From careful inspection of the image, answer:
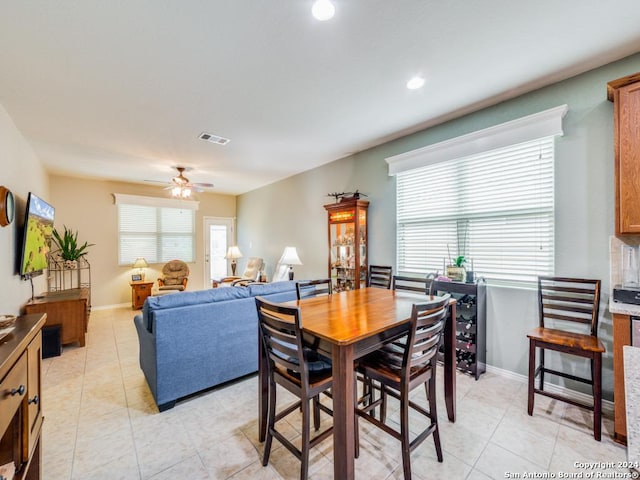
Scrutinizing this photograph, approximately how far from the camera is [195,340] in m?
2.39

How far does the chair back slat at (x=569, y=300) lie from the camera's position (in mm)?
2203

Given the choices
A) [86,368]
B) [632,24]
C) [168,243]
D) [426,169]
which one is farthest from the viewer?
[168,243]

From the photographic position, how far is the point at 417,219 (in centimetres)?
356

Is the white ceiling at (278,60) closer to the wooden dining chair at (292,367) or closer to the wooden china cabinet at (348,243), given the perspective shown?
the wooden china cabinet at (348,243)

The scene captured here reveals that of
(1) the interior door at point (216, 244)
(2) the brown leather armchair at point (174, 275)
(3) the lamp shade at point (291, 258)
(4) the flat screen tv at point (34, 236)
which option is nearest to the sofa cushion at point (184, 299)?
(4) the flat screen tv at point (34, 236)

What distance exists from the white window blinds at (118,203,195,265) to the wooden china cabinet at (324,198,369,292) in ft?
14.1

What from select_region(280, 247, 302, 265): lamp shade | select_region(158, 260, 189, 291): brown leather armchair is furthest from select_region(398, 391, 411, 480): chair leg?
select_region(158, 260, 189, 291): brown leather armchair

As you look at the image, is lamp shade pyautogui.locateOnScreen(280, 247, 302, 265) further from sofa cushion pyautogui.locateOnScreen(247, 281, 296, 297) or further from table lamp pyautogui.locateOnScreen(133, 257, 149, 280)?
table lamp pyautogui.locateOnScreen(133, 257, 149, 280)

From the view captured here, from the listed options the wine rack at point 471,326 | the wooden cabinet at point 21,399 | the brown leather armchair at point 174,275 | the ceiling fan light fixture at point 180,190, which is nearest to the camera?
the wooden cabinet at point 21,399

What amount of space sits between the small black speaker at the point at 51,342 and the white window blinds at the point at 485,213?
4346 millimetres

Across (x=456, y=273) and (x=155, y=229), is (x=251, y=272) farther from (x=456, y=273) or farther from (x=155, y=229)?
(x=456, y=273)

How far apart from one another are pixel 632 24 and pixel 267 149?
11.9 feet

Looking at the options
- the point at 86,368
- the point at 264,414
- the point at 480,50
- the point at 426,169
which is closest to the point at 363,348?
the point at 264,414

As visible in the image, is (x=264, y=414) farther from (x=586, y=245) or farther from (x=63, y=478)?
(x=586, y=245)
